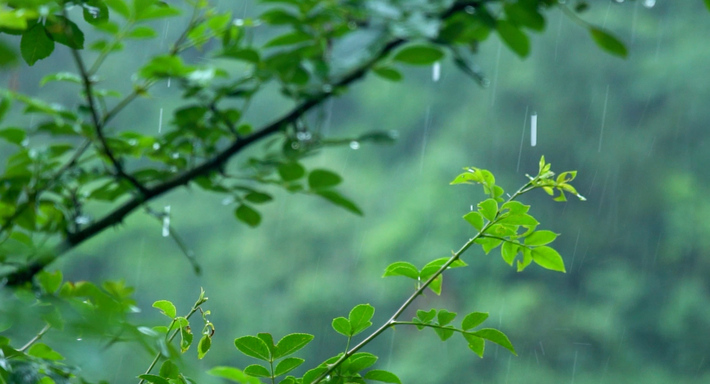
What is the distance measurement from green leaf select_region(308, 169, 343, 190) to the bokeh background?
4373 millimetres

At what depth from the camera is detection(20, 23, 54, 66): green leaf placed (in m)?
0.30

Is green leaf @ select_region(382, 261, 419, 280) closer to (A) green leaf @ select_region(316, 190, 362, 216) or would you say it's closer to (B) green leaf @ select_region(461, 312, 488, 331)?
(B) green leaf @ select_region(461, 312, 488, 331)

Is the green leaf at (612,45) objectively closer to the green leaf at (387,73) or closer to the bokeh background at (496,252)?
the green leaf at (387,73)

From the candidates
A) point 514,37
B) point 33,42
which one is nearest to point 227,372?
point 33,42

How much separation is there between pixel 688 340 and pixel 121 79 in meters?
6.05

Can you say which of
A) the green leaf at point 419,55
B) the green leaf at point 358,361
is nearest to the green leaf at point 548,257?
the green leaf at point 358,361

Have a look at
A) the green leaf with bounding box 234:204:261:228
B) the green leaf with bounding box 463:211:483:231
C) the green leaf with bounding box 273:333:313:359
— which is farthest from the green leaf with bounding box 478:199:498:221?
the green leaf with bounding box 234:204:261:228

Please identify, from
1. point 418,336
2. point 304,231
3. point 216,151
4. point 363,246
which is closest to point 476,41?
point 216,151

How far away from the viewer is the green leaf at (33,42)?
0.30 m

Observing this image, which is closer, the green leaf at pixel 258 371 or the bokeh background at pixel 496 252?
the green leaf at pixel 258 371

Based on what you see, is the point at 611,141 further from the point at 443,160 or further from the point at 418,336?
the point at 418,336

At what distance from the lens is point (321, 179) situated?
0.62 m

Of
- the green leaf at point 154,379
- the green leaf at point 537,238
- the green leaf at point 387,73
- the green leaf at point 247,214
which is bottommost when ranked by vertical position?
the green leaf at point 154,379

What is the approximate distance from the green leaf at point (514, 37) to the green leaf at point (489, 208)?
0.18 meters
